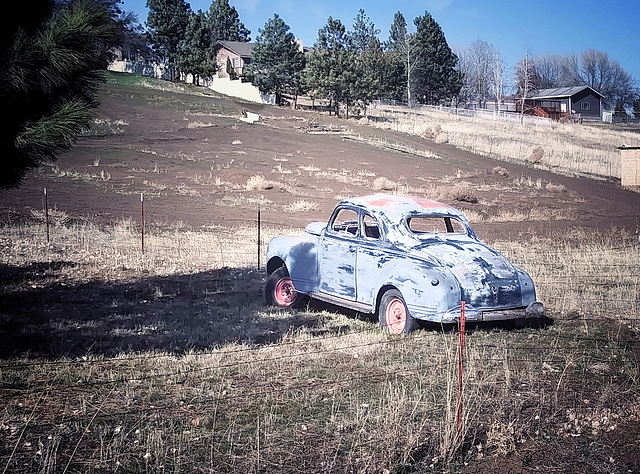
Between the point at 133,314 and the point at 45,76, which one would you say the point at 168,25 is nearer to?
the point at 133,314

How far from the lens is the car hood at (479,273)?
932 cm

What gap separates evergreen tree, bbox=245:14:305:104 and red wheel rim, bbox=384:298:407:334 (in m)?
64.5

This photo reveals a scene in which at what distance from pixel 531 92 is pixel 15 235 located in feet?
378

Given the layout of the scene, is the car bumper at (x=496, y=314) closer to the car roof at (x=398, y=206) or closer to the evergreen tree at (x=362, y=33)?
the car roof at (x=398, y=206)

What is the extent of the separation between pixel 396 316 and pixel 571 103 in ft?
345

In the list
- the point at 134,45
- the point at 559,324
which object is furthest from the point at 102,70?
the point at 134,45

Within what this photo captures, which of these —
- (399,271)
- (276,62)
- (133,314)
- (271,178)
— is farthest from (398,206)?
(276,62)

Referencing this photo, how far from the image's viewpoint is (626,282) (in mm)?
13273

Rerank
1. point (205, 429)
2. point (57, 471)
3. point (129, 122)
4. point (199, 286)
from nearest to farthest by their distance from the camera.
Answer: point (57, 471) < point (205, 429) < point (199, 286) < point (129, 122)

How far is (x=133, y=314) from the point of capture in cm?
1066

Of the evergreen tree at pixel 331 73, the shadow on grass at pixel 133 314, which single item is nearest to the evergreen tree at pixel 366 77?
the evergreen tree at pixel 331 73

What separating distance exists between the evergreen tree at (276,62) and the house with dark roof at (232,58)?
1436 centimetres

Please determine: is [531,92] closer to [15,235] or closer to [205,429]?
[15,235]

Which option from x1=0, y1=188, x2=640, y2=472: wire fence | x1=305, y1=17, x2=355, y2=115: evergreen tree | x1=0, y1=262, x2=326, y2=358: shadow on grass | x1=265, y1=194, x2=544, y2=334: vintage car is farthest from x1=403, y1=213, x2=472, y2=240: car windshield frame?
x1=305, y1=17, x2=355, y2=115: evergreen tree
